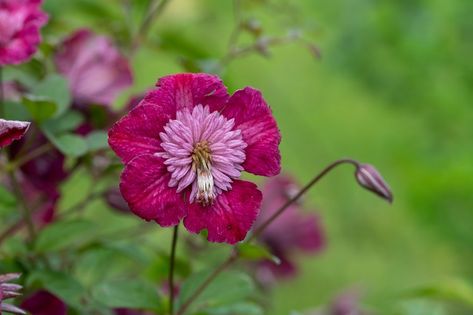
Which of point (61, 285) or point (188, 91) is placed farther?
point (61, 285)

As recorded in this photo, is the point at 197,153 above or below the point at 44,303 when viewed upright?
above

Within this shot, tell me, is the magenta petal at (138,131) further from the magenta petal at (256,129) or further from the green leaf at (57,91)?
the green leaf at (57,91)

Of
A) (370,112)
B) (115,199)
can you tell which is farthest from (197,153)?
(370,112)

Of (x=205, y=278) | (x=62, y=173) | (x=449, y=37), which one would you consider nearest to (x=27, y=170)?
(x=62, y=173)

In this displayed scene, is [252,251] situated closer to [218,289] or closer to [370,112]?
[218,289]

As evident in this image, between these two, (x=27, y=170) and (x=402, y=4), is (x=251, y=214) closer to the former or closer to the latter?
(x=27, y=170)

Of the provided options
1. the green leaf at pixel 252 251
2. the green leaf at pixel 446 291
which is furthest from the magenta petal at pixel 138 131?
the green leaf at pixel 446 291
